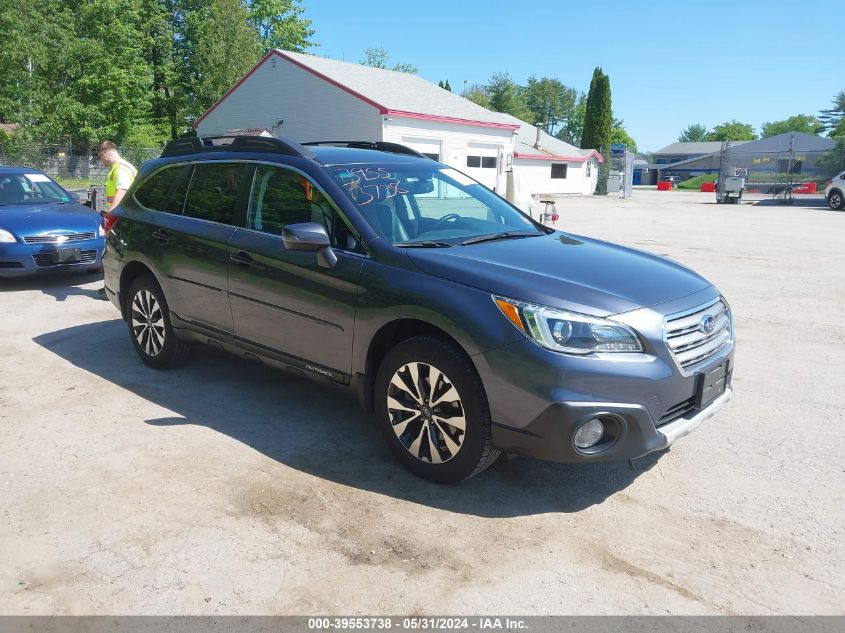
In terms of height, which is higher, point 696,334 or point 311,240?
point 311,240

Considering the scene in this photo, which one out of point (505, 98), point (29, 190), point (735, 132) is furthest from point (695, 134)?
point (29, 190)

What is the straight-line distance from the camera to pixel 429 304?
3.43m

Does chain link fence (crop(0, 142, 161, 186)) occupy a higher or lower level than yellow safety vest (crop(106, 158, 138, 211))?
higher

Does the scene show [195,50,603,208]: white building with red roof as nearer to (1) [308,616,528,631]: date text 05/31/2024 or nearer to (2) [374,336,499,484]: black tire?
(2) [374,336,499,484]: black tire

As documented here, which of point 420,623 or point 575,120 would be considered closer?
point 420,623

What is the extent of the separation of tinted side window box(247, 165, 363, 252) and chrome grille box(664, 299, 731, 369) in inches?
68.4

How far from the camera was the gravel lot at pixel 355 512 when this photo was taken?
275 cm

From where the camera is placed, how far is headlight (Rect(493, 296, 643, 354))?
3129 mm

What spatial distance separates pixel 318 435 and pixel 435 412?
3.72 ft

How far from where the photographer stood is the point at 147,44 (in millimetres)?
46969

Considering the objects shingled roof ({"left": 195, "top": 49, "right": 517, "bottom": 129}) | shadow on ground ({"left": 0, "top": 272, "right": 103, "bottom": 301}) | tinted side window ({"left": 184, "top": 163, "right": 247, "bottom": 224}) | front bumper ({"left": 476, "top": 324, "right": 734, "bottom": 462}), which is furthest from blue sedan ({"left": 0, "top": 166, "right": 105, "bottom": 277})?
shingled roof ({"left": 195, "top": 49, "right": 517, "bottom": 129})

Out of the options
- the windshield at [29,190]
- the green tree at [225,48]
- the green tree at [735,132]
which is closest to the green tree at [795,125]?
the green tree at [735,132]

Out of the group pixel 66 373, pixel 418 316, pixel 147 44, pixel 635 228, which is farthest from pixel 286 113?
pixel 418 316

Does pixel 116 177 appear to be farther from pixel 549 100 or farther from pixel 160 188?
pixel 549 100
